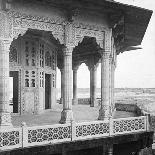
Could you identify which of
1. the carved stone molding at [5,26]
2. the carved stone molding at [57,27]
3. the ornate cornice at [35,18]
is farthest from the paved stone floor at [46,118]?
the ornate cornice at [35,18]

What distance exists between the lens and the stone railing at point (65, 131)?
280 inches

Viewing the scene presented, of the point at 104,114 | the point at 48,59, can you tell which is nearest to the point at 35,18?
the point at 104,114

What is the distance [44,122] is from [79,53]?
710cm

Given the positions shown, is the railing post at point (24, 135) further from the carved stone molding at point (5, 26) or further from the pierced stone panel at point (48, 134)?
the carved stone molding at point (5, 26)

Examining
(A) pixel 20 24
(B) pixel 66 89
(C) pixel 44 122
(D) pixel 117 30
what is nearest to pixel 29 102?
(C) pixel 44 122

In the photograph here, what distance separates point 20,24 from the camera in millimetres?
8531

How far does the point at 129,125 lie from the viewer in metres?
9.30

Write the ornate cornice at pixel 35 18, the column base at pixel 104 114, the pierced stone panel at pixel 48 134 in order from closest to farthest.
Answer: the pierced stone panel at pixel 48 134
the ornate cornice at pixel 35 18
the column base at pixel 104 114

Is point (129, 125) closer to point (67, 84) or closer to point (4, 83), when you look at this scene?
point (67, 84)

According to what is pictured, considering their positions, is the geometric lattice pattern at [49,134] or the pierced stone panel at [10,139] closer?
the pierced stone panel at [10,139]

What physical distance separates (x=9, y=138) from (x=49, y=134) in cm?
119

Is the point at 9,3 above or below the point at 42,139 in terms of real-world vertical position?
above

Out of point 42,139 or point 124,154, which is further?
point 124,154

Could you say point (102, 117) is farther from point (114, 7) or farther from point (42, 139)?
point (114, 7)
